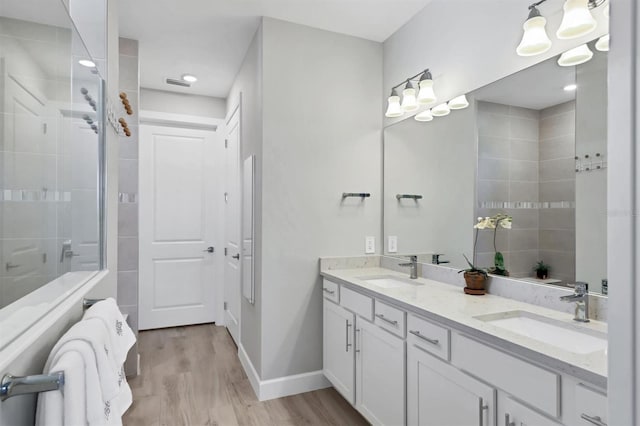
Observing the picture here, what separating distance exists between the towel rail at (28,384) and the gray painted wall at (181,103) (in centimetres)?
385

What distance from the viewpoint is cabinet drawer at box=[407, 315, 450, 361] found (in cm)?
151

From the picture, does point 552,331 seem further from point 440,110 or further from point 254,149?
point 254,149

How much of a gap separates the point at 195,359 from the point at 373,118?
2.56m

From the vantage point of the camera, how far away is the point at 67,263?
114cm

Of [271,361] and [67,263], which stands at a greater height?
[67,263]

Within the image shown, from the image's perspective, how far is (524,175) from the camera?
1843 millimetres

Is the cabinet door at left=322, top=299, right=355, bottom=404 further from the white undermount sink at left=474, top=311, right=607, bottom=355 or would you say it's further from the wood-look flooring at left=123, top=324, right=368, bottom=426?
the white undermount sink at left=474, top=311, right=607, bottom=355

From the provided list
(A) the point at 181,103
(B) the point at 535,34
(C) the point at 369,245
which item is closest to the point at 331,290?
(C) the point at 369,245

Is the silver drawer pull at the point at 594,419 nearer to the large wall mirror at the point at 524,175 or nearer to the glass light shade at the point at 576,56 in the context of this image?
the large wall mirror at the point at 524,175

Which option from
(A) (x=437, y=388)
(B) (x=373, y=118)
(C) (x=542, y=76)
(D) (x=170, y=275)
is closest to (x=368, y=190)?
(B) (x=373, y=118)

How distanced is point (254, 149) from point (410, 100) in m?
1.19

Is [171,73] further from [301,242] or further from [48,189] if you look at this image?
[48,189]

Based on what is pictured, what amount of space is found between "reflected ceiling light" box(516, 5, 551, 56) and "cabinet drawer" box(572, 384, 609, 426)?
1.42 m

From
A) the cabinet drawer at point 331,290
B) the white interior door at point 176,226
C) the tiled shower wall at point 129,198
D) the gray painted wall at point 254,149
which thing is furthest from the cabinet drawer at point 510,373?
the white interior door at point 176,226
